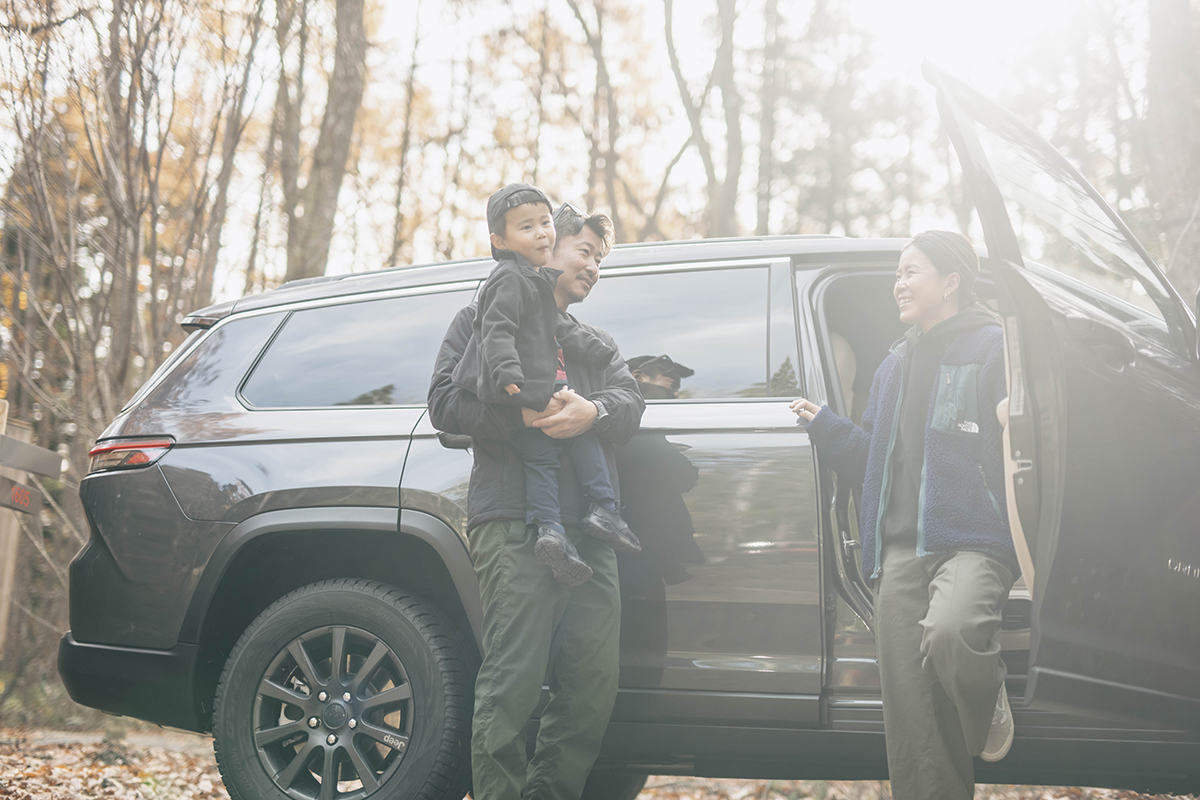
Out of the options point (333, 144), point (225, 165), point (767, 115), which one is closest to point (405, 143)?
point (767, 115)

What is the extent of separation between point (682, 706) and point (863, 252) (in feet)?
5.01

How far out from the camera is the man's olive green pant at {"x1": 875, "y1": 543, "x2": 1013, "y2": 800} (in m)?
2.21

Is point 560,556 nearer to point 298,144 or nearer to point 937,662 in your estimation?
point 937,662

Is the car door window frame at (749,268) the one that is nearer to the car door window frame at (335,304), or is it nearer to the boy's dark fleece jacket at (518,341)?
the boy's dark fleece jacket at (518,341)

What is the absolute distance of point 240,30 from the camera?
190 inches

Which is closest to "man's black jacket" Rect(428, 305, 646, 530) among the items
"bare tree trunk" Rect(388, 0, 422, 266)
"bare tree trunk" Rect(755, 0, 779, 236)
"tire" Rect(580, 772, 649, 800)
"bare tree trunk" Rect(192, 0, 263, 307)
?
"tire" Rect(580, 772, 649, 800)

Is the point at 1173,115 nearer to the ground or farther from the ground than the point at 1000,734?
farther from the ground

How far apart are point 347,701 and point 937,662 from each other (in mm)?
1764

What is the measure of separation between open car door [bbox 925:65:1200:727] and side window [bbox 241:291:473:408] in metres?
1.78

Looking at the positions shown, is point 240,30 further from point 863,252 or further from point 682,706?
point 682,706

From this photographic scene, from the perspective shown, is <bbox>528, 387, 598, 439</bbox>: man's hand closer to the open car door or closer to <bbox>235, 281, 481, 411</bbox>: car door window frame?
<bbox>235, 281, 481, 411</bbox>: car door window frame

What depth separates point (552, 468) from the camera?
8.34 feet

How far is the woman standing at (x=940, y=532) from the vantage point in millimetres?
2230

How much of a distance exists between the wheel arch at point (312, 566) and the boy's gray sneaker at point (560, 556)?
49 centimetres
